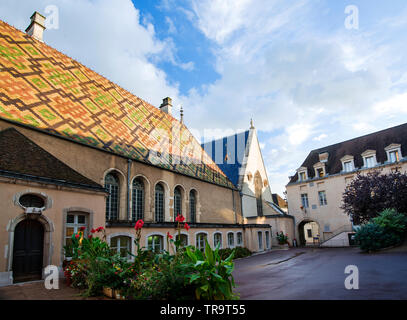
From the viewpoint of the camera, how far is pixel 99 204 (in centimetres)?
870

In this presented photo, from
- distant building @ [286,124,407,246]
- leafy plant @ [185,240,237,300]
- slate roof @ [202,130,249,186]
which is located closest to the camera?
leafy plant @ [185,240,237,300]

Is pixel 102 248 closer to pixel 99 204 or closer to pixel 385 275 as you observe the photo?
pixel 99 204

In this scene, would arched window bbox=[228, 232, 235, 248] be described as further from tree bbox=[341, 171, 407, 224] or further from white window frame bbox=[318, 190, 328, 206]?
white window frame bbox=[318, 190, 328, 206]

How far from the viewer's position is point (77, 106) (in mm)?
12258

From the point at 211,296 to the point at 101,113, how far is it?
11.6 meters

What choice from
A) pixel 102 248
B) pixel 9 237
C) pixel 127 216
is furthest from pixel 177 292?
pixel 127 216

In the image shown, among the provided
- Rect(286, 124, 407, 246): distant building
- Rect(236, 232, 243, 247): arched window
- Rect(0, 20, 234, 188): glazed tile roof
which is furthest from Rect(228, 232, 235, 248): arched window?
Rect(286, 124, 407, 246): distant building

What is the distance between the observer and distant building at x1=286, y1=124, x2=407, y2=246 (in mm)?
21188

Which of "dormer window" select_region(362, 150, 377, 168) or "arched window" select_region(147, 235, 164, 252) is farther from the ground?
"dormer window" select_region(362, 150, 377, 168)

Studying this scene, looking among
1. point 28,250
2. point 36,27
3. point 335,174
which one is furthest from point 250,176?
point 28,250

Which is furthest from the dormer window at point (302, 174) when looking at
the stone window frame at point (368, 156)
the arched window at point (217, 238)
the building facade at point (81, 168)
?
the arched window at point (217, 238)

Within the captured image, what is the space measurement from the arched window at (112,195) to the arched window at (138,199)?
98 cm

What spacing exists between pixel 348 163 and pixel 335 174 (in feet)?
4.76

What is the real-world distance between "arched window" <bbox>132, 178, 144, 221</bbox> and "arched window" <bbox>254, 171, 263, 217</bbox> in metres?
14.8
